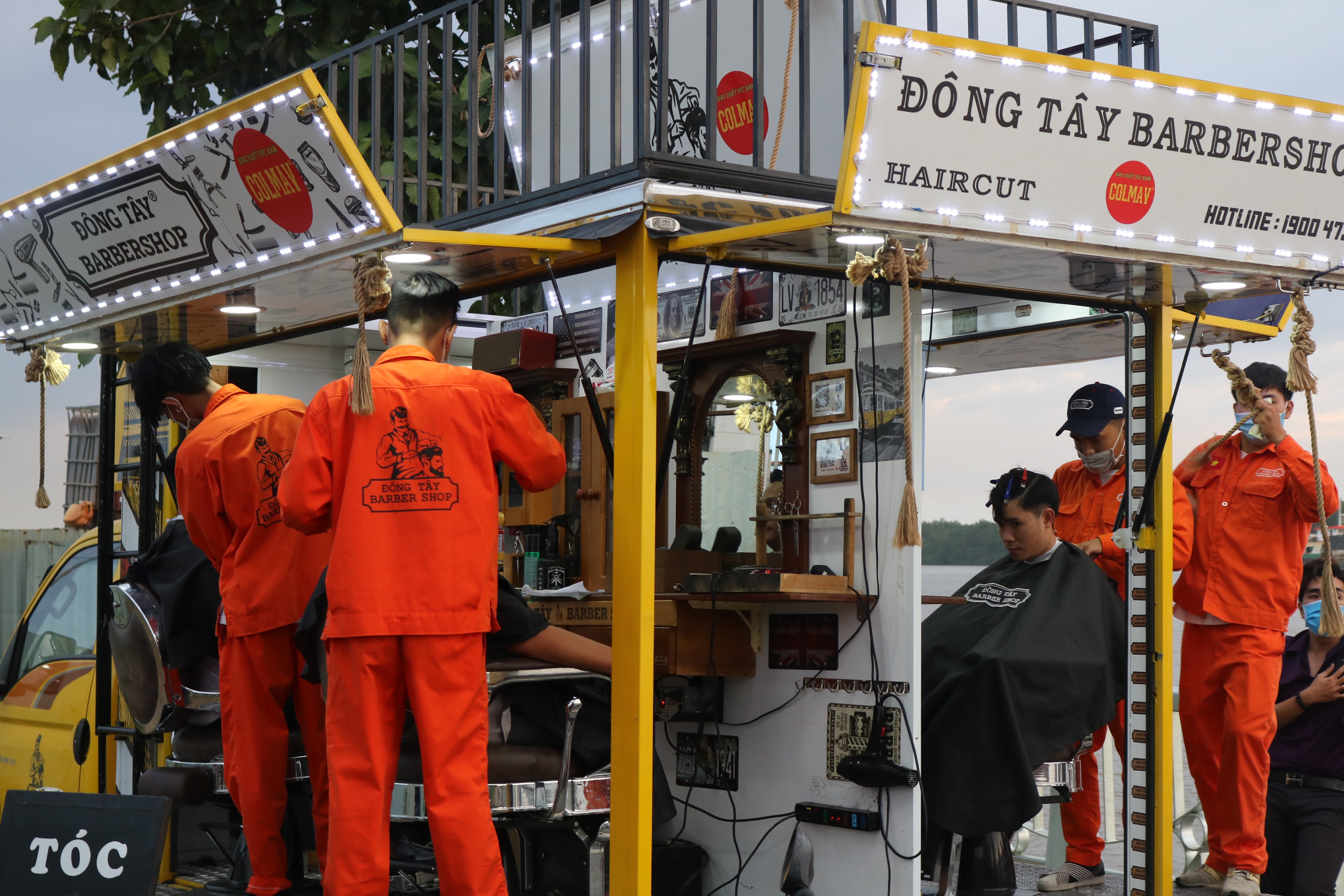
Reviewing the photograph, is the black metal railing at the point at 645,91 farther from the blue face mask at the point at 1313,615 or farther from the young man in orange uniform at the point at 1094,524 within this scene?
the blue face mask at the point at 1313,615

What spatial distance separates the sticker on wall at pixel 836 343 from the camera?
5.46 m

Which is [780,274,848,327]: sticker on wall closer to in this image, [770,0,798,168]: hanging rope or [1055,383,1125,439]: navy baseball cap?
[770,0,798,168]: hanging rope

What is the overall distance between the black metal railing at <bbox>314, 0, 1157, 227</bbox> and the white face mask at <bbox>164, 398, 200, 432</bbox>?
1.12 m

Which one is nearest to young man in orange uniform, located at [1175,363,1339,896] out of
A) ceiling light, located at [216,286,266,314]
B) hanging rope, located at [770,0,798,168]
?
hanging rope, located at [770,0,798,168]

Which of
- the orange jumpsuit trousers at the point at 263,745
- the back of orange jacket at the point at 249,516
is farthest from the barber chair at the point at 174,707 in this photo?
the back of orange jacket at the point at 249,516

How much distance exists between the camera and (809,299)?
5.66 metres

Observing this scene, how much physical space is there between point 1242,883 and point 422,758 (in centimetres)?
341

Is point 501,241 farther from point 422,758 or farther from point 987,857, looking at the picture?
point 987,857

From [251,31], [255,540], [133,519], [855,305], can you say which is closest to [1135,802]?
[855,305]

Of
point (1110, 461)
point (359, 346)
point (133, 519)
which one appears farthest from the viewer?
point (133, 519)

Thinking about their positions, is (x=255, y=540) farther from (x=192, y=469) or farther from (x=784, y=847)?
(x=784, y=847)

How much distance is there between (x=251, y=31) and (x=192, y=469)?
18.2 feet

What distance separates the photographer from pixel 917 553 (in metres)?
4.91

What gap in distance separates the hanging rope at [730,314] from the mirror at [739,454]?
0.60ft
